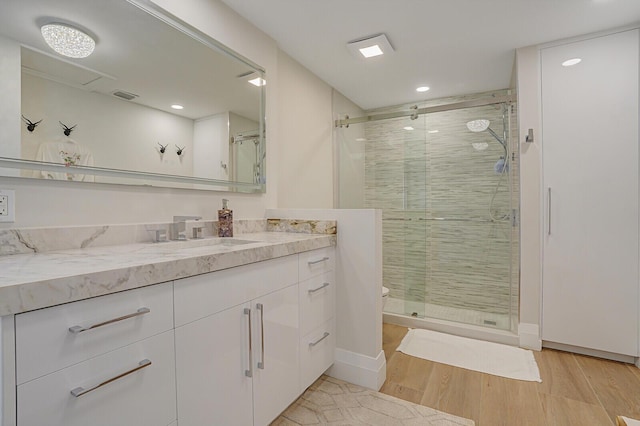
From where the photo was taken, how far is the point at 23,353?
66cm

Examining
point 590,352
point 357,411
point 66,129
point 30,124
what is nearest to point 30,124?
point 30,124

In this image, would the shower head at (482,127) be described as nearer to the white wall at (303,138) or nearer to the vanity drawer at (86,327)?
the white wall at (303,138)

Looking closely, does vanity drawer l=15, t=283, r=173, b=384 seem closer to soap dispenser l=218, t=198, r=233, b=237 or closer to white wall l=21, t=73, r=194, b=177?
white wall l=21, t=73, r=194, b=177

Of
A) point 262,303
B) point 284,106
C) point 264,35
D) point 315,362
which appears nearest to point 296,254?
point 262,303

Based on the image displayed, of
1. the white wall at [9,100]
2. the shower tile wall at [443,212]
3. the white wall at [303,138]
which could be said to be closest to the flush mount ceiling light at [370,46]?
the white wall at [303,138]

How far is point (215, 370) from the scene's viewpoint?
1108 mm

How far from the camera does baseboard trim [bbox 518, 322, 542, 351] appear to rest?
91.4 inches

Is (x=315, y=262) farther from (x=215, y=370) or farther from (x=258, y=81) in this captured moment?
(x=258, y=81)

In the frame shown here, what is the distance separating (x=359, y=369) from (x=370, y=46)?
2287mm

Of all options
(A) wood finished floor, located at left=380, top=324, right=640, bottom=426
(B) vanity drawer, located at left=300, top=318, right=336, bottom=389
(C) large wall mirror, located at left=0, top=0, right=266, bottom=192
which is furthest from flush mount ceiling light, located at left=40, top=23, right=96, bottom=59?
(A) wood finished floor, located at left=380, top=324, right=640, bottom=426

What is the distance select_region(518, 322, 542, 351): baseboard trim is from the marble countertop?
2.15 meters

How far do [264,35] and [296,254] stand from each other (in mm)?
1662

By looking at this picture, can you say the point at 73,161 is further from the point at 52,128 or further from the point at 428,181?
the point at 428,181

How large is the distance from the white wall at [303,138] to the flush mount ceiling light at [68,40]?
4.08 feet
